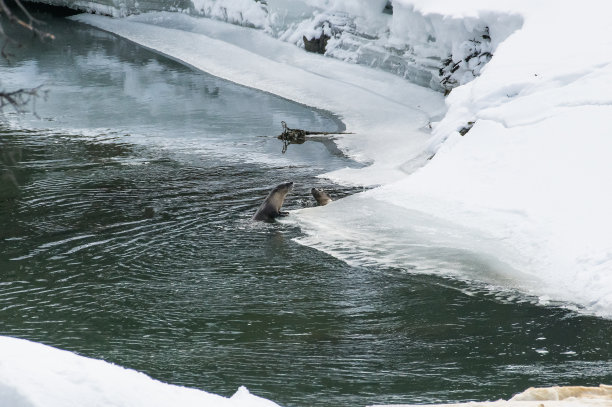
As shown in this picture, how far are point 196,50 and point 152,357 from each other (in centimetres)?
1662

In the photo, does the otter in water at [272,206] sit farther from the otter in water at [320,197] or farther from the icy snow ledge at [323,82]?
the icy snow ledge at [323,82]

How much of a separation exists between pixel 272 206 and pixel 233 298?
2.36 meters

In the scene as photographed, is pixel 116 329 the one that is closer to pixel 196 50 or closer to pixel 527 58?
pixel 527 58

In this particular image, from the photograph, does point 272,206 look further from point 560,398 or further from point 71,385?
point 71,385

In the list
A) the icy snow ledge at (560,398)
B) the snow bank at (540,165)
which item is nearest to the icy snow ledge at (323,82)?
the snow bank at (540,165)

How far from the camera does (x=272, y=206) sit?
9336mm

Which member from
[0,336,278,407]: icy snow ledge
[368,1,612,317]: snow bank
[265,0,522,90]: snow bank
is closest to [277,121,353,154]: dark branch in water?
[368,1,612,317]: snow bank

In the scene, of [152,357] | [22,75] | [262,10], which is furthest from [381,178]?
[262,10]

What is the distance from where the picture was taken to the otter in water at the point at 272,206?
9258 mm

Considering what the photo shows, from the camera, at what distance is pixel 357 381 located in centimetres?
554

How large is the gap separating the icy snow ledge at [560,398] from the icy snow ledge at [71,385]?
136cm

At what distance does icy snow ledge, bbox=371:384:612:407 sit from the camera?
13.4 feet

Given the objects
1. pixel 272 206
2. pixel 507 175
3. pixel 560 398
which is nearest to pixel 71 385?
pixel 560 398

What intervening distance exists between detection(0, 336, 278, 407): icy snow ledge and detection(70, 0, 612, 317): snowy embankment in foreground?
4.30 meters
